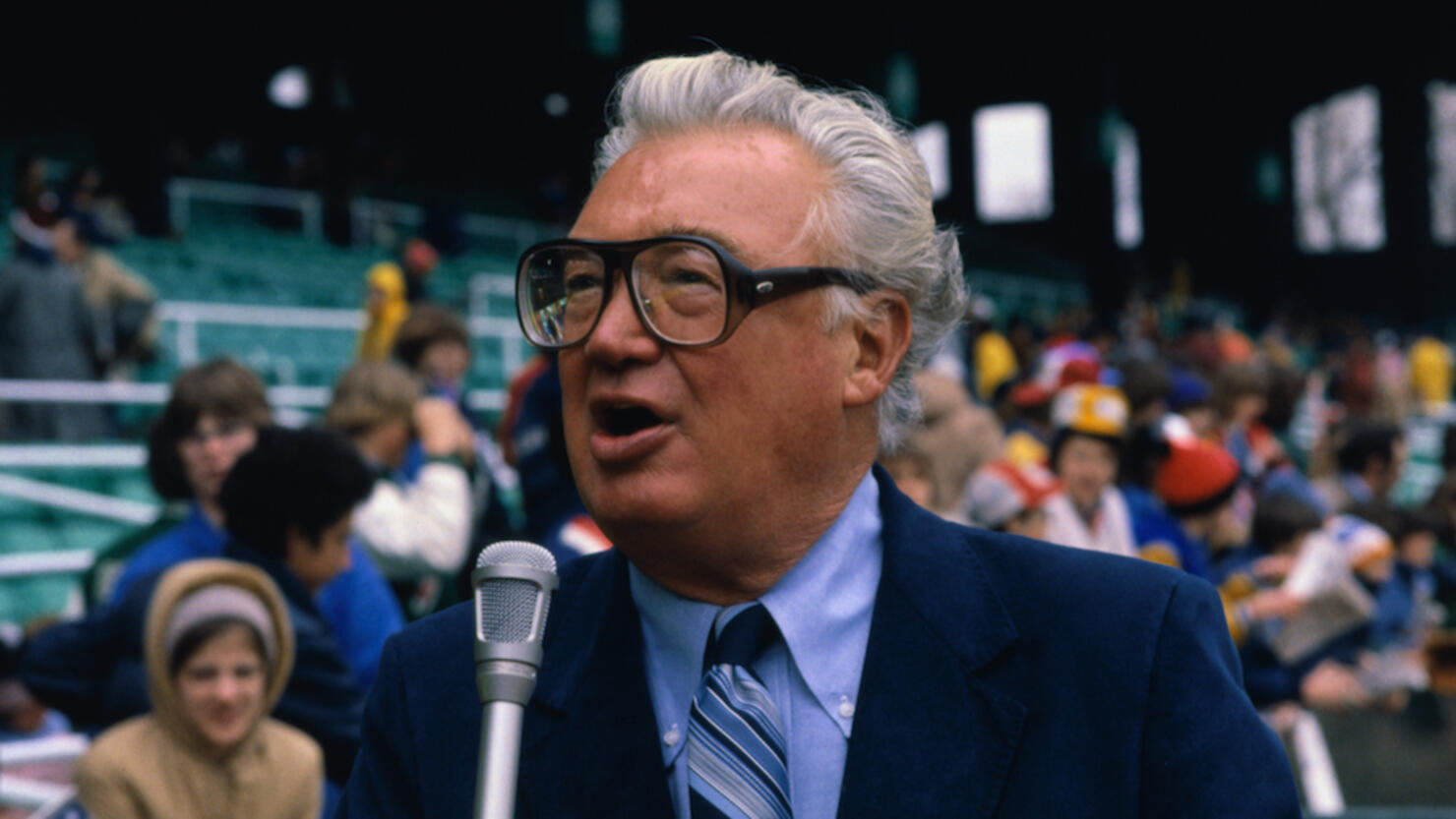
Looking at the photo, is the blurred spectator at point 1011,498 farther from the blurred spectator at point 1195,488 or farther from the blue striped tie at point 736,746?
the blue striped tie at point 736,746

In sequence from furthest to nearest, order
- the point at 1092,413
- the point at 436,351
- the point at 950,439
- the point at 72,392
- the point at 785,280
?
1. the point at 72,392
2. the point at 436,351
3. the point at 1092,413
4. the point at 950,439
5. the point at 785,280

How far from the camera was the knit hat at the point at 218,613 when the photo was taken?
3.10 metres

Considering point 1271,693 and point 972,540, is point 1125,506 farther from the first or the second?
point 972,540

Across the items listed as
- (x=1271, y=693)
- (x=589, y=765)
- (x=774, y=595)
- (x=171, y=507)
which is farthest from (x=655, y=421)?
(x=1271, y=693)

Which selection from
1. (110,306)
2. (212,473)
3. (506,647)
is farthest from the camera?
(110,306)

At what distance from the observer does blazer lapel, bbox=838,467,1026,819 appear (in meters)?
1.50

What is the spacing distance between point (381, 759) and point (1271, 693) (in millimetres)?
4015

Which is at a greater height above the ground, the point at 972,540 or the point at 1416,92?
the point at 1416,92

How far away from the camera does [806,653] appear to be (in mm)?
1614

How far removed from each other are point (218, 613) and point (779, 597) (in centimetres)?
181

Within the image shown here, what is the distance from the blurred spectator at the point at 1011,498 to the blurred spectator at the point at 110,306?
19.8 feet

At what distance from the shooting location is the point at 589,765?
5.19 feet

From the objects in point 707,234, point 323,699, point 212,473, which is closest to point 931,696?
point 707,234

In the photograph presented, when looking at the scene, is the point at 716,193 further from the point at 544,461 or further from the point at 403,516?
the point at 544,461
